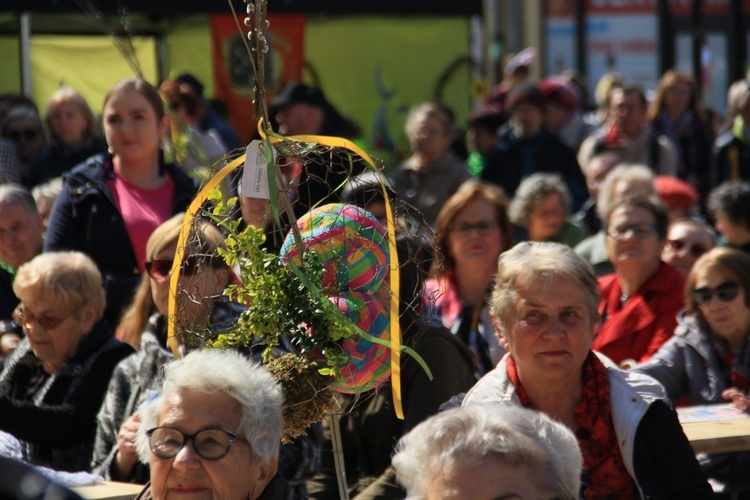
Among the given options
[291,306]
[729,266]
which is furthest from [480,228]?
[291,306]

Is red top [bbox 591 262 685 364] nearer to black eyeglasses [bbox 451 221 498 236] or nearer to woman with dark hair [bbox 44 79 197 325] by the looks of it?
black eyeglasses [bbox 451 221 498 236]

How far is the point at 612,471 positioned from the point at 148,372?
65.0 inches

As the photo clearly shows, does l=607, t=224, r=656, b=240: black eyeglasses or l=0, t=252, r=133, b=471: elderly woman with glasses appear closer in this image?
l=0, t=252, r=133, b=471: elderly woman with glasses

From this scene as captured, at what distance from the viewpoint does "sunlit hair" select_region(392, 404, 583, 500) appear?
2387mm

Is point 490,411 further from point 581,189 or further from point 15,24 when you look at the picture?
point 15,24

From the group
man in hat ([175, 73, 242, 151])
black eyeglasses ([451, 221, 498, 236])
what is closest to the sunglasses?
black eyeglasses ([451, 221, 498, 236])

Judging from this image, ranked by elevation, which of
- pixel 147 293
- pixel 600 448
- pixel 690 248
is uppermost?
pixel 147 293

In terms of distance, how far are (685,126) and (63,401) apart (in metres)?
7.37

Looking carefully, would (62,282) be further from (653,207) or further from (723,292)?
(653,207)

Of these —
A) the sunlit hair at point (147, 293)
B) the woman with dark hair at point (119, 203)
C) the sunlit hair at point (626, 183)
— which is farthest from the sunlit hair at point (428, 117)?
the sunlit hair at point (147, 293)

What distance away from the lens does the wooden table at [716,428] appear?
385 cm

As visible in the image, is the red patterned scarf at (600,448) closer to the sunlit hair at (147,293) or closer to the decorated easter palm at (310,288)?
the decorated easter palm at (310,288)

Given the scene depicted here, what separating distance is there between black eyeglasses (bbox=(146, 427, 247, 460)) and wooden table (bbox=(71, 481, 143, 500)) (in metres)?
0.64

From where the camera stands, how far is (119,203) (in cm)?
524
